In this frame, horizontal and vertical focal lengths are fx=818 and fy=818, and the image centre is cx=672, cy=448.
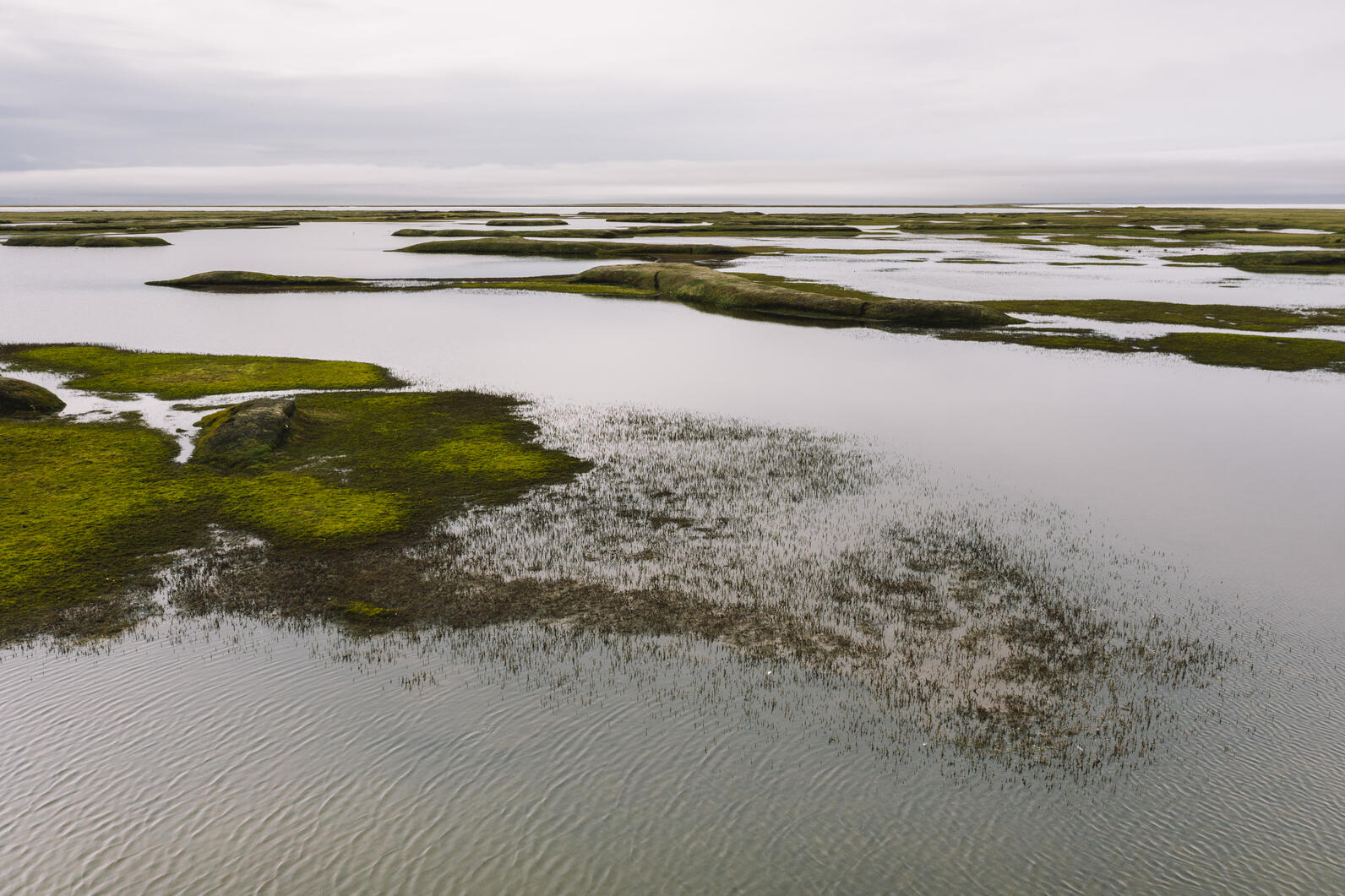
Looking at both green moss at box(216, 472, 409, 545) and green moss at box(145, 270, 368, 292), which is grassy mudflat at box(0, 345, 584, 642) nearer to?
green moss at box(216, 472, 409, 545)

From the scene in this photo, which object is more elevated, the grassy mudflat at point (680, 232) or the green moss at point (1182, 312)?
the grassy mudflat at point (680, 232)

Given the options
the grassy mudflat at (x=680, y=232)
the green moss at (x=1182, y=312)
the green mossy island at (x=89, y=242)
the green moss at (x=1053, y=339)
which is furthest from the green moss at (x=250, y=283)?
the grassy mudflat at (x=680, y=232)

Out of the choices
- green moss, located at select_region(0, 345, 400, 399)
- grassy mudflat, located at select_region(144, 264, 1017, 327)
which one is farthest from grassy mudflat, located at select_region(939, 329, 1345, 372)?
green moss, located at select_region(0, 345, 400, 399)

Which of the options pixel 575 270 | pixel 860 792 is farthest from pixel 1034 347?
pixel 575 270

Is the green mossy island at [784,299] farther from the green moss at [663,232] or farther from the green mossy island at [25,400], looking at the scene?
the green moss at [663,232]

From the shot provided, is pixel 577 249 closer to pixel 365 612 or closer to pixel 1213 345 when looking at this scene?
pixel 1213 345

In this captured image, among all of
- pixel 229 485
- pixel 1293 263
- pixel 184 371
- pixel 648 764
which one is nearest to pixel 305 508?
pixel 229 485

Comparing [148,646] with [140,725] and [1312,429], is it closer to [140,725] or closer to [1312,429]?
[140,725]
